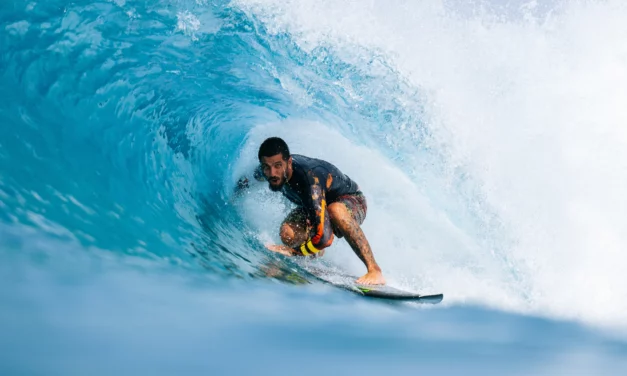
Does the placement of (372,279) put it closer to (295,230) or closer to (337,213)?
(337,213)

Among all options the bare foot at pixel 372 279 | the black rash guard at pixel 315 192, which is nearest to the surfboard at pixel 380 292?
the bare foot at pixel 372 279

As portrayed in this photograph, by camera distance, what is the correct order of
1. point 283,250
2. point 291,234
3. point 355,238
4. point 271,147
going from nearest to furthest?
point 271,147 < point 355,238 < point 283,250 < point 291,234

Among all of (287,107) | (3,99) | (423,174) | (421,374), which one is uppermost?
(287,107)

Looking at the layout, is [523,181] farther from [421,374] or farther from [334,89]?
[421,374]

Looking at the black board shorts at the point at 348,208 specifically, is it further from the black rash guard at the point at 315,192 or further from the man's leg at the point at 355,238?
the man's leg at the point at 355,238

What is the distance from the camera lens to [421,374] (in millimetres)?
3164

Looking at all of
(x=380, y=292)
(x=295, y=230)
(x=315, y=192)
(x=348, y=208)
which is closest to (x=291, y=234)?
(x=295, y=230)

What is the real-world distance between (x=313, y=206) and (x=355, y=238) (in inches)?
18.3

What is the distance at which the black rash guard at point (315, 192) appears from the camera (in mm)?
4305

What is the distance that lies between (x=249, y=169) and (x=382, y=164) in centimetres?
180

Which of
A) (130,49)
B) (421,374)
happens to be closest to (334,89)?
(130,49)

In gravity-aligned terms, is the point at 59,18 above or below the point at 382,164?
below

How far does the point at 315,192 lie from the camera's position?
4305mm

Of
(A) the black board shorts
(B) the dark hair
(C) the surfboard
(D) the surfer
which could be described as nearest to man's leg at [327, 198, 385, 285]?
(D) the surfer
